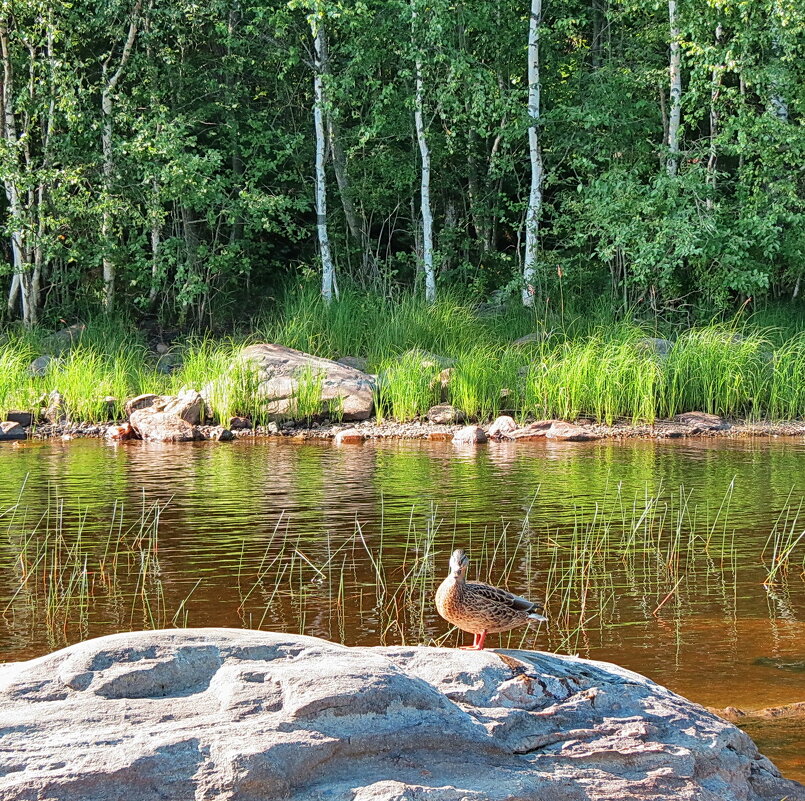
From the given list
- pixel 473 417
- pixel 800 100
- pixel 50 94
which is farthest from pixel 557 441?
pixel 50 94

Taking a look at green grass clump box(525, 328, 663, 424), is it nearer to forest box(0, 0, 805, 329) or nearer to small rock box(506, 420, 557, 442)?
small rock box(506, 420, 557, 442)

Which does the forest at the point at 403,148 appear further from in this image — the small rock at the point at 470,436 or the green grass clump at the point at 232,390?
the green grass clump at the point at 232,390

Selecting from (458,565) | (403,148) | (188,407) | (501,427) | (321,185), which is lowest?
(501,427)

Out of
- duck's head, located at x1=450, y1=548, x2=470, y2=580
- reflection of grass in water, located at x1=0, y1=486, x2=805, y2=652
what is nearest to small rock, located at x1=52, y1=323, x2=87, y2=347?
reflection of grass in water, located at x1=0, y1=486, x2=805, y2=652

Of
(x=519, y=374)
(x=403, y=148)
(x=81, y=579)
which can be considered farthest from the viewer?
(x=403, y=148)

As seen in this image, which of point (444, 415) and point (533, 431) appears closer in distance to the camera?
point (533, 431)

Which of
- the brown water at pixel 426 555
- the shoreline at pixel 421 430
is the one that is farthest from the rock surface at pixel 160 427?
the brown water at pixel 426 555

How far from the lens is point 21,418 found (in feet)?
61.1

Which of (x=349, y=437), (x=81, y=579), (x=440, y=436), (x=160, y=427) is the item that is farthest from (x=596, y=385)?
(x=81, y=579)

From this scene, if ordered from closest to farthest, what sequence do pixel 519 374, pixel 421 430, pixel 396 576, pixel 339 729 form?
1. pixel 339 729
2. pixel 396 576
3. pixel 421 430
4. pixel 519 374

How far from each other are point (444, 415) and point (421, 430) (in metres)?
0.70

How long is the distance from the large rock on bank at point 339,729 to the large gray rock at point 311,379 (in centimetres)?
1479

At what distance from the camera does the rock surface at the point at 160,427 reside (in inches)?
693

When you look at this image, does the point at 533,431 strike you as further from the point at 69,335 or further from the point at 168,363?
the point at 69,335
